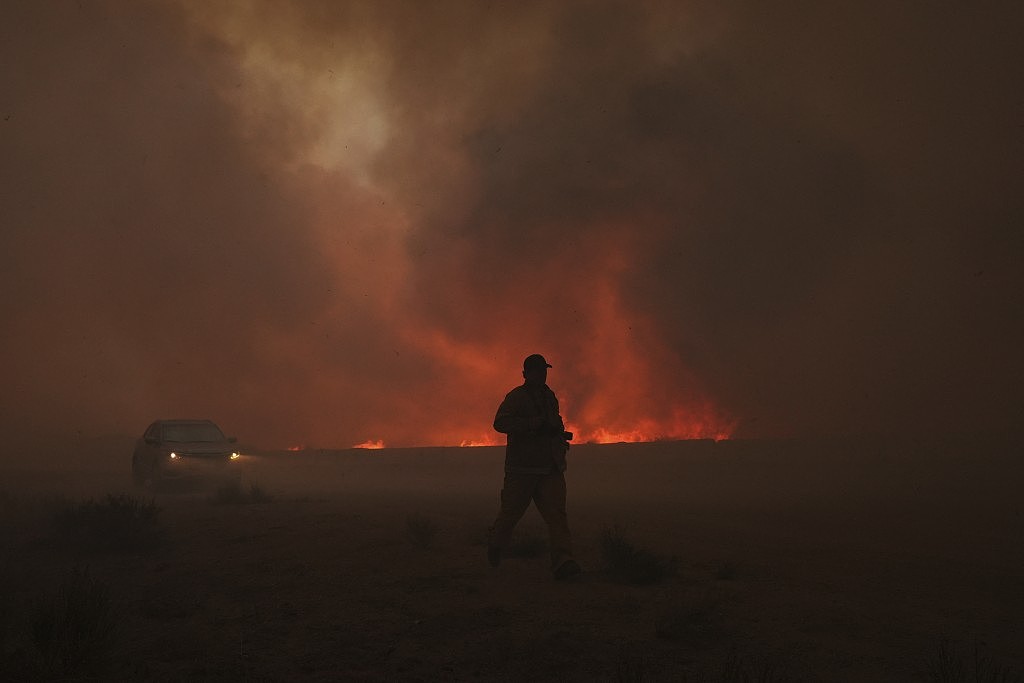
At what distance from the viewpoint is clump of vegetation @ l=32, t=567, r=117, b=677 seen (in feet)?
15.2

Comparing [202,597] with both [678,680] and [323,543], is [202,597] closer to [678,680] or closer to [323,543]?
[323,543]

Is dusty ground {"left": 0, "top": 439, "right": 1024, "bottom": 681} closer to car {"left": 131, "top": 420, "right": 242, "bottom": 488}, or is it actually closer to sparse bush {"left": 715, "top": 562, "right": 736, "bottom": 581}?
sparse bush {"left": 715, "top": 562, "right": 736, "bottom": 581}

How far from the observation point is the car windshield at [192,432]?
1808cm

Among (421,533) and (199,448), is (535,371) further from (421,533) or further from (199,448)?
(199,448)

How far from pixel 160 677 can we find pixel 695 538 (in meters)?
7.75

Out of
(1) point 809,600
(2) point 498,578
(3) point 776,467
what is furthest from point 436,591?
(3) point 776,467

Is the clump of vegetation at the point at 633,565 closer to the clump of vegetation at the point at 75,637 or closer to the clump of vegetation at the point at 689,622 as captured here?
the clump of vegetation at the point at 689,622

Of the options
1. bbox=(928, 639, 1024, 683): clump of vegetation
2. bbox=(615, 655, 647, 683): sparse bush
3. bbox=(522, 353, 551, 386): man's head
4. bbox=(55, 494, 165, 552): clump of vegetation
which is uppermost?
bbox=(522, 353, 551, 386): man's head

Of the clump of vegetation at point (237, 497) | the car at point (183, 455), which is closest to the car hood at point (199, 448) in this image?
the car at point (183, 455)

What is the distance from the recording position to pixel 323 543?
376 inches

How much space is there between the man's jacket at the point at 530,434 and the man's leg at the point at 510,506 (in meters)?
0.09

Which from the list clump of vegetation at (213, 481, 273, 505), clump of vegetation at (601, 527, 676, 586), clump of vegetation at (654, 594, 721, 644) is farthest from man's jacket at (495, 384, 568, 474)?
clump of vegetation at (213, 481, 273, 505)

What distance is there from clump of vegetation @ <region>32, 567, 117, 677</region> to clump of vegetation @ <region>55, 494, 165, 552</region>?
167 inches

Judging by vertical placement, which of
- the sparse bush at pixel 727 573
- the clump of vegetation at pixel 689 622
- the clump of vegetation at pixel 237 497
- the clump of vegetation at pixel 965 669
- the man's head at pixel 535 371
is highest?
the man's head at pixel 535 371
